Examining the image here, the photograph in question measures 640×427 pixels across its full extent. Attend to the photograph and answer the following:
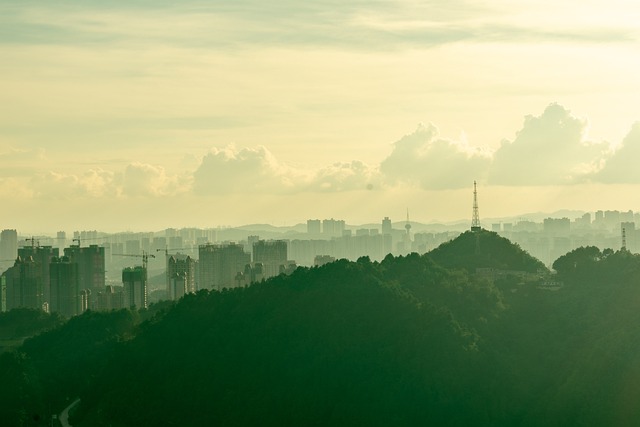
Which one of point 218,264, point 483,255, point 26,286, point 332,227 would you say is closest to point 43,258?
point 26,286

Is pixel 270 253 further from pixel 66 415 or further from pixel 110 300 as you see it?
pixel 66 415

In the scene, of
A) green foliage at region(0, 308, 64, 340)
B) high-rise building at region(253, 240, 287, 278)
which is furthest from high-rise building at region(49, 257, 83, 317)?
high-rise building at region(253, 240, 287, 278)

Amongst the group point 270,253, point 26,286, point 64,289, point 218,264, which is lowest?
point 64,289

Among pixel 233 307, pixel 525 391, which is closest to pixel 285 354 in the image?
pixel 233 307

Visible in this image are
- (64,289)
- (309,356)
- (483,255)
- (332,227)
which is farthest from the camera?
(332,227)

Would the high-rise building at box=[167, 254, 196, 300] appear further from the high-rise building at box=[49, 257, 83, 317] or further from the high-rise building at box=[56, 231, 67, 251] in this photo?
the high-rise building at box=[56, 231, 67, 251]

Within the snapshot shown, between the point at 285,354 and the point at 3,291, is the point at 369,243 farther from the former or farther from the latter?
the point at 285,354

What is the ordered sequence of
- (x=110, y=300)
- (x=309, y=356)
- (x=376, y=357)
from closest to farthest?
(x=376, y=357), (x=309, y=356), (x=110, y=300)
